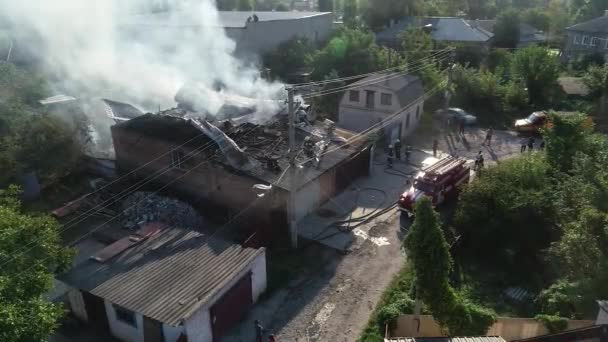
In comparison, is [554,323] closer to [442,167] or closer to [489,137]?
[442,167]

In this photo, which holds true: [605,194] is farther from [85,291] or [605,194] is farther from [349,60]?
[349,60]

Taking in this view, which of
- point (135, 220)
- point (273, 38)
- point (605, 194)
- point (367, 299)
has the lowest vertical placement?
point (367, 299)

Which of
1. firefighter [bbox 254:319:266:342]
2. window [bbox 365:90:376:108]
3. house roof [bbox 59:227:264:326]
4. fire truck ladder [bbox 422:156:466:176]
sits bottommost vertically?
firefighter [bbox 254:319:266:342]

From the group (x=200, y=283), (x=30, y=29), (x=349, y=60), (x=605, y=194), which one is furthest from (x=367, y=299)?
(x=30, y=29)

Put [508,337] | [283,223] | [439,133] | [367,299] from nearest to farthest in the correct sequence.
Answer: [508,337], [367,299], [283,223], [439,133]

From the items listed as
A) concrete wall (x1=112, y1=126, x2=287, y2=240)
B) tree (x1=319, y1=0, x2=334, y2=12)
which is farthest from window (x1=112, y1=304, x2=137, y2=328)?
tree (x1=319, y1=0, x2=334, y2=12)

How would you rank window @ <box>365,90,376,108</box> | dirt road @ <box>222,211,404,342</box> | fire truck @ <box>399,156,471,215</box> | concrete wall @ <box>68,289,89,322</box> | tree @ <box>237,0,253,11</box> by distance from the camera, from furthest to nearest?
1. tree @ <box>237,0,253,11</box>
2. window @ <box>365,90,376,108</box>
3. fire truck @ <box>399,156,471,215</box>
4. concrete wall @ <box>68,289,89,322</box>
5. dirt road @ <box>222,211,404,342</box>

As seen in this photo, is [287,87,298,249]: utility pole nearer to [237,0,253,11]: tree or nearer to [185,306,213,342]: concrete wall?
[185,306,213,342]: concrete wall

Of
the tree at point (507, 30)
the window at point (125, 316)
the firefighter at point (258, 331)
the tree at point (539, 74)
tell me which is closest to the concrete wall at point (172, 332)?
the window at point (125, 316)
